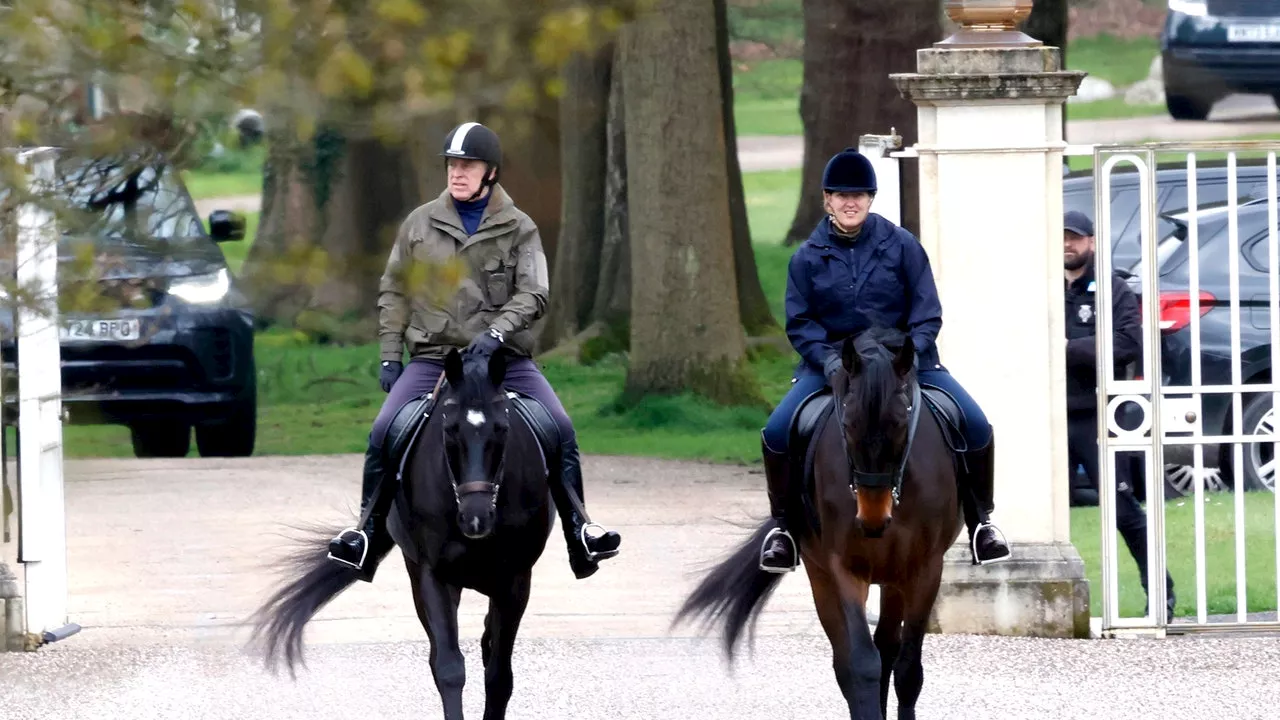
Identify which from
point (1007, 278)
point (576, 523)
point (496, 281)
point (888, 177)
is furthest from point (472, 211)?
point (1007, 278)

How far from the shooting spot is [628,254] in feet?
65.0

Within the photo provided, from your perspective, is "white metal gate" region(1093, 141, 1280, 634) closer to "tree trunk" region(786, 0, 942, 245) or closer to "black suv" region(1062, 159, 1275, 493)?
"black suv" region(1062, 159, 1275, 493)

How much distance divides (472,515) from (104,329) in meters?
2.79

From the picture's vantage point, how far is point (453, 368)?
7.19m

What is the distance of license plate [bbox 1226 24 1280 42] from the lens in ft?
87.2

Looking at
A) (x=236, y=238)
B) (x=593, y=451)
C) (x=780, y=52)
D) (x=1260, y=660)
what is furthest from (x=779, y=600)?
(x=780, y=52)

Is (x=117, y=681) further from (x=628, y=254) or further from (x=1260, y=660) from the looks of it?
(x=628, y=254)

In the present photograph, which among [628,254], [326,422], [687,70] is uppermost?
[687,70]

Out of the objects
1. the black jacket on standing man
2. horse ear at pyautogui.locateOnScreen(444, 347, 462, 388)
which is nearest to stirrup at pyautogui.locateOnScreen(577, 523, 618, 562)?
horse ear at pyautogui.locateOnScreen(444, 347, 462, 388)

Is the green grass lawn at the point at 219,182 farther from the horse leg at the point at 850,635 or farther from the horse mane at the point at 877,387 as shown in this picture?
the horse leg at the point at 850,635

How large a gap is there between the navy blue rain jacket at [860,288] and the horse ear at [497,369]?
1.07m

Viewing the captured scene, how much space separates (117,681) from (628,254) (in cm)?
1159

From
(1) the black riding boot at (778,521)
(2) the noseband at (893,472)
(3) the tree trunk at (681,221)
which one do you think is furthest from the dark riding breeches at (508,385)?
(3) the tree trunk at (681,221)

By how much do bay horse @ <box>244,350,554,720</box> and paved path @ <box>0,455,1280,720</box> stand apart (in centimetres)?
65
